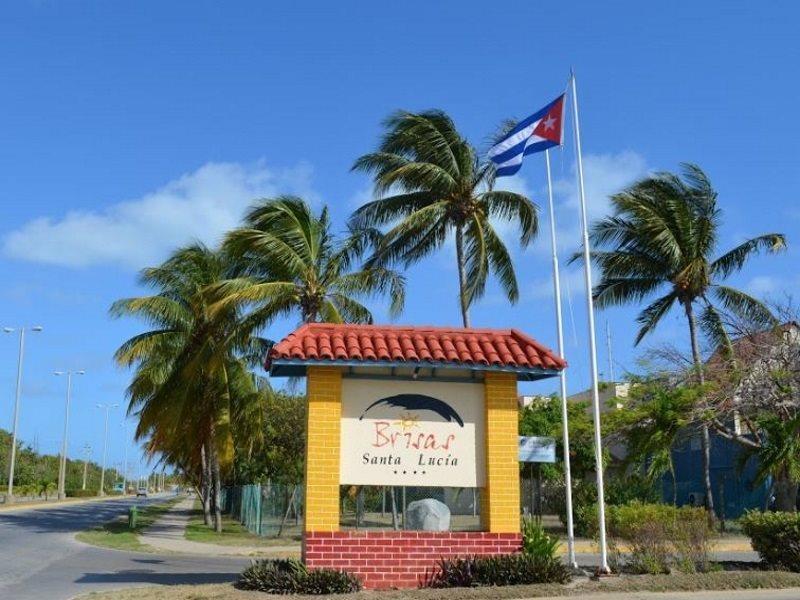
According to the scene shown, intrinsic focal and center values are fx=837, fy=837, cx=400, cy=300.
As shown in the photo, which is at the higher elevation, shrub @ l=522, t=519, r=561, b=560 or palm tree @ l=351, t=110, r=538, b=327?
palm tree @ l=351, t=110, r=538, b=327

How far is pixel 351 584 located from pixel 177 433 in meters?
21.9

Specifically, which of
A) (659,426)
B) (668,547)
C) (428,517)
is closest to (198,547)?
(428,517)

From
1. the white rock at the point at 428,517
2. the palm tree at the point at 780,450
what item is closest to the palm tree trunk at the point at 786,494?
the palm tree at the point at 780,450

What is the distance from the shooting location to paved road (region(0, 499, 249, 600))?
49.3ft

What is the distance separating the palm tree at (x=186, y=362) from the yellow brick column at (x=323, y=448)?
55.3 ft

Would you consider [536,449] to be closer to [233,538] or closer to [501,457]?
[501,457]

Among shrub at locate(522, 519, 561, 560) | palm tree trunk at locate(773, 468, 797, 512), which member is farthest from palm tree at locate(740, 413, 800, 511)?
shrub at locate(522, 519, 561, 560)

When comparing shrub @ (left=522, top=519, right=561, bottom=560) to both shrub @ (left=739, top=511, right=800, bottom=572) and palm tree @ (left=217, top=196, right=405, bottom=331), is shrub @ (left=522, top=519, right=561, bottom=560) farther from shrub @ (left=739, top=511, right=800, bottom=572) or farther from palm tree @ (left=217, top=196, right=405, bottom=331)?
palm tree @ (left=217, top=196, right=405, bottom=331)

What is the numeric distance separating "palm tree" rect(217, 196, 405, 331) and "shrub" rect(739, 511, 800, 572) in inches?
542

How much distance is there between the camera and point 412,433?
13.6m

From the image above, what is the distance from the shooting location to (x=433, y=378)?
13.9m

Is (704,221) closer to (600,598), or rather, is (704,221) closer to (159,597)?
(600,598)

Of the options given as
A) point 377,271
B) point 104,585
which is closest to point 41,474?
point 377,271

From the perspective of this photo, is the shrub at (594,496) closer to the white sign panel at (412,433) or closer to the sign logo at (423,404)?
the white sign panel at (412,433)
